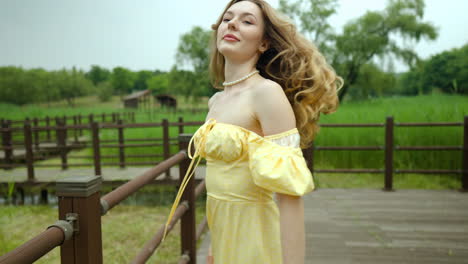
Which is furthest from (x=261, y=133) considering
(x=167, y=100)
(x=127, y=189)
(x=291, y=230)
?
(x=167, y=100)

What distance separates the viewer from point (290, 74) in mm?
1188

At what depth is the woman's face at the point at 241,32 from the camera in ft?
3.65

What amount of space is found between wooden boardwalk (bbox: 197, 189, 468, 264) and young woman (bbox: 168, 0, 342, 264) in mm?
1602

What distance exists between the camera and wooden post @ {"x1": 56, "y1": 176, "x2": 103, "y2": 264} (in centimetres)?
87

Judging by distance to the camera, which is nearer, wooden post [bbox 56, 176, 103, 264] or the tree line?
wooden post [bbox 56, 176, 103, 264]

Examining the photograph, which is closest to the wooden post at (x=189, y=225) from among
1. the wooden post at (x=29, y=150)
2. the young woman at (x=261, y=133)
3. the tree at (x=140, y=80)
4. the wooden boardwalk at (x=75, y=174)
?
the young woman at (x=261, y=133)

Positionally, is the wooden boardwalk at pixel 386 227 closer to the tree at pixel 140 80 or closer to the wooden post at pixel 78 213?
the wooden post at pixel 78 213

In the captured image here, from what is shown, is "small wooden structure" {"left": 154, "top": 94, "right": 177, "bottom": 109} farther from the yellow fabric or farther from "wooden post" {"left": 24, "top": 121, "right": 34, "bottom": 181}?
the yellow fabric

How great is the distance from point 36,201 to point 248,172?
5.91m

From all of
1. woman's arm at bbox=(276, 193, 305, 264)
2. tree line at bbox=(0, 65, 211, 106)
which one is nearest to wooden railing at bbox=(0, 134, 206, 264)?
woman's arm at bbox=(276, 193, 305, 264)

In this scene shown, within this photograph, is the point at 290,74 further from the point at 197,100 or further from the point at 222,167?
the point at 197,100

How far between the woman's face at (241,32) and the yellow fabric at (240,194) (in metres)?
0.23

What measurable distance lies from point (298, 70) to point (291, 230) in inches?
19.5

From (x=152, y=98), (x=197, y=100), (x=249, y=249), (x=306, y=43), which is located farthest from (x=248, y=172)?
(x=152, y=98)
